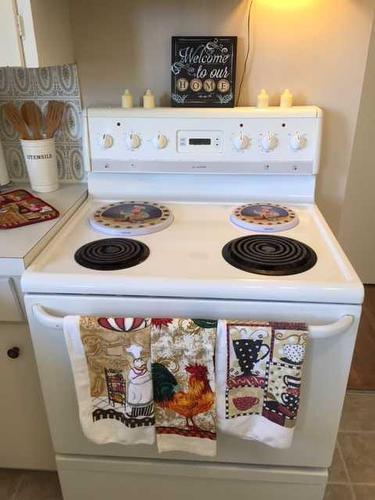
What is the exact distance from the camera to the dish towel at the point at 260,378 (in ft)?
2.95

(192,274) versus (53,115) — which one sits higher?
(53,115)

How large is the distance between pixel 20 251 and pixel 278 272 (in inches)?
23.9

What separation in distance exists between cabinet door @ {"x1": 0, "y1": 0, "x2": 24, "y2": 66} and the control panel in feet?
0.91

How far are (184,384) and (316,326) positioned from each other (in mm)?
309

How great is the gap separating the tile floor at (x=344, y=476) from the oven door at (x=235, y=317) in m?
0.42

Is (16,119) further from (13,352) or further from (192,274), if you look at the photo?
(192,274)

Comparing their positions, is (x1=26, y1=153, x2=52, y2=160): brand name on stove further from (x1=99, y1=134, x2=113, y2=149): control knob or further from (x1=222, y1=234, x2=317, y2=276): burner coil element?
(x1=222, y1=234, x2=317, y2=276): burner coil element

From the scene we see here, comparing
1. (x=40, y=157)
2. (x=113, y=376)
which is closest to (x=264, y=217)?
(x=113, y=376)

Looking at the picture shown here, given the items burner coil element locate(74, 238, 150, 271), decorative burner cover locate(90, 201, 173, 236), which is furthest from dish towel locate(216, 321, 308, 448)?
decorative burner cover locate(90, 201, 173, 236)

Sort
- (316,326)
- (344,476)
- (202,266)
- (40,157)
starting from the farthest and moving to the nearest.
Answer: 1. (344,476)
2. (40,157)
3. (202,266)
4. (316,326)

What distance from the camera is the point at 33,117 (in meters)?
1.41

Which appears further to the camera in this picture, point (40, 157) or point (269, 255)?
point (40, 157)

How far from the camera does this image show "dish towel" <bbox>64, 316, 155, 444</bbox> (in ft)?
3.02

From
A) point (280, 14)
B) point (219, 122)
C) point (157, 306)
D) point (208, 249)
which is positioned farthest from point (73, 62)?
point (157, 306)
